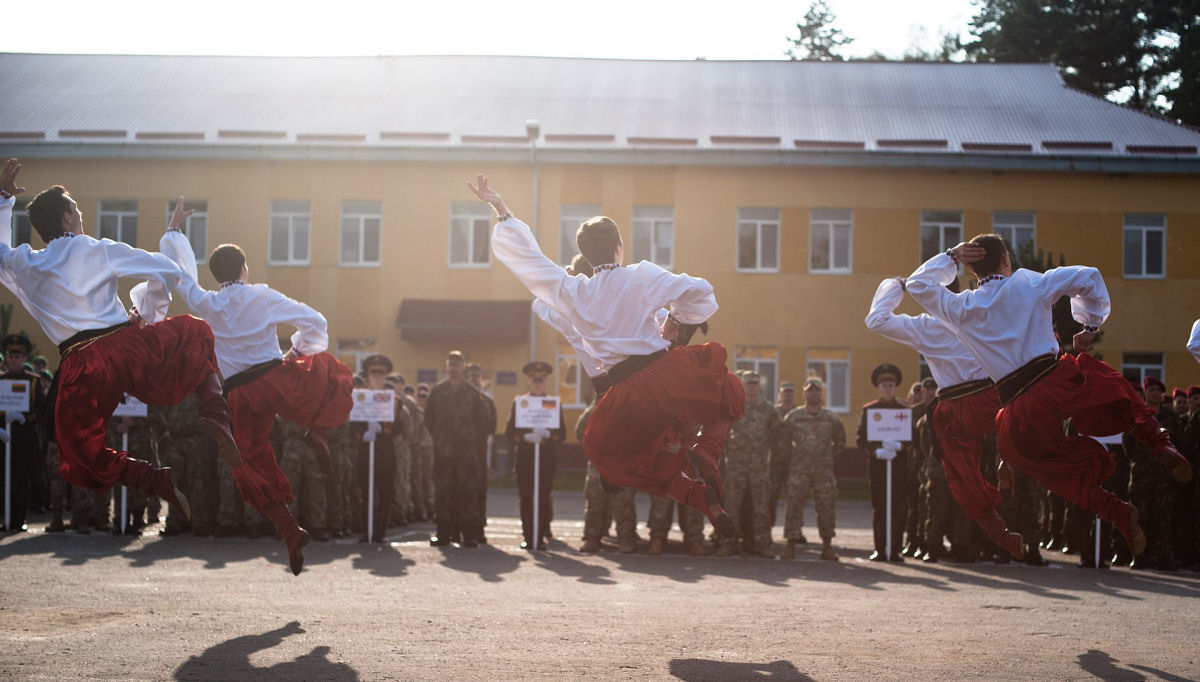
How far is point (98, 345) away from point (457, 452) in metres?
7.83

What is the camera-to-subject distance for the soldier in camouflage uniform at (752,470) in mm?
15648

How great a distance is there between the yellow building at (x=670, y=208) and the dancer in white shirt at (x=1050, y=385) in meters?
23.5

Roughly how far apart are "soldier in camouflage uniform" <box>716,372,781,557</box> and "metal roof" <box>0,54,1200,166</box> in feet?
55.7

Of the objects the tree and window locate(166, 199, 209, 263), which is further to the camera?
the tree

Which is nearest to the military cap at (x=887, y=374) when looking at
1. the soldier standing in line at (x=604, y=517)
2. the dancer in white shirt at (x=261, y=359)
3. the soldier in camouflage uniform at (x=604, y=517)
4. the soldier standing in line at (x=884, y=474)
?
the soldier standing in line at (x=884, y=474)

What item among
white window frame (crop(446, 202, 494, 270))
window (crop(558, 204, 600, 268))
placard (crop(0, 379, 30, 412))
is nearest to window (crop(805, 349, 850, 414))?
window (crop(558, 204, 600, 268))

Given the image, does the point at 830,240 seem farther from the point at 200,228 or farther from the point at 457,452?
the point at 457,452

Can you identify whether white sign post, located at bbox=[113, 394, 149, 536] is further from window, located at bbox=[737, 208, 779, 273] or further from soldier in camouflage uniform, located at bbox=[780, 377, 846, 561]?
window, located at bbox=[737, 208, 779, 273]

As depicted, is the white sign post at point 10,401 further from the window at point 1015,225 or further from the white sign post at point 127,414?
the window at point 1015,225

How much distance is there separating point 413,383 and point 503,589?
21.6 m

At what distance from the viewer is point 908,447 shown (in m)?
16.2

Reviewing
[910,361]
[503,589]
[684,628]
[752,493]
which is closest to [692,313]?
[684,628]

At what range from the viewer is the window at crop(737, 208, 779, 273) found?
107ft

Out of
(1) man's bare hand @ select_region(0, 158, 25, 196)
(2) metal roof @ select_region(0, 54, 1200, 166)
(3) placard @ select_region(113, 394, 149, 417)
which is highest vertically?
(2) metal roof @ select_region(0, 54, 1200, 166)
